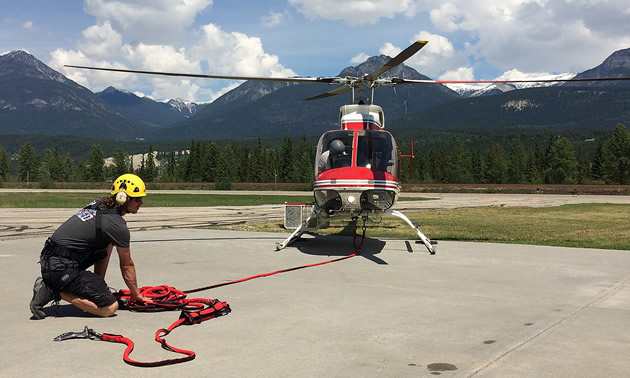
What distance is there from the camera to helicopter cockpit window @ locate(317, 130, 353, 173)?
39.1 ft

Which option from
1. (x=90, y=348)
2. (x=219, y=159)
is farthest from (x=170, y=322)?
(x=219, y=159)

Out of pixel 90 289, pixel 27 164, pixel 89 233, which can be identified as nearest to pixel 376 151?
pixel 89 233

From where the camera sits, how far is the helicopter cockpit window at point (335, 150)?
39.1 ft

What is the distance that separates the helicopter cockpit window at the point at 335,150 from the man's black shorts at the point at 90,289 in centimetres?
659

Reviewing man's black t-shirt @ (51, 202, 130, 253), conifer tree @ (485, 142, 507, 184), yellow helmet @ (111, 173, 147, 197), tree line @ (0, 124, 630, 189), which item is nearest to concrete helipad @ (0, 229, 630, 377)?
man's black t-shirt @ (51, 202, 130, 253)

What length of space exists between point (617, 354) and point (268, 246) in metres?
9.56

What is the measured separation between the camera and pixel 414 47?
9.81m

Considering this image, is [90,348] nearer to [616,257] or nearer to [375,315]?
[375,315]

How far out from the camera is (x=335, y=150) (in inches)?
470

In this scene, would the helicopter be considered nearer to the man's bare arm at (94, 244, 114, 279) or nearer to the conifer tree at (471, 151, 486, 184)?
the man's bare arm at (94, 244, 114, 279)

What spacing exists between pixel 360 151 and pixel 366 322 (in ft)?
21.0

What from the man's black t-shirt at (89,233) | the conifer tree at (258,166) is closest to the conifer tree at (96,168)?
the conifer tree at (258,166)

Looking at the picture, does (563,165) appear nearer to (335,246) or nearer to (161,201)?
(161,201)

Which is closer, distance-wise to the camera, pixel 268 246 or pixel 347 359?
pixel 347 359
